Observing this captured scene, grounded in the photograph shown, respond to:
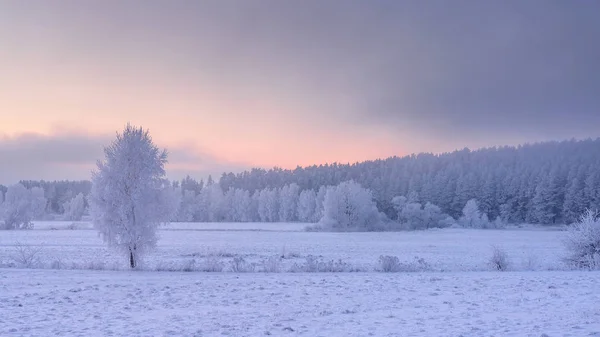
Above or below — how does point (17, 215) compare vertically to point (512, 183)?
below

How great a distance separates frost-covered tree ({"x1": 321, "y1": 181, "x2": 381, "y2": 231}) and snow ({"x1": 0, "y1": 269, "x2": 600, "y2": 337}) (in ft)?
232

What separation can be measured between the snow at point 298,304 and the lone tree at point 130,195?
3575mm

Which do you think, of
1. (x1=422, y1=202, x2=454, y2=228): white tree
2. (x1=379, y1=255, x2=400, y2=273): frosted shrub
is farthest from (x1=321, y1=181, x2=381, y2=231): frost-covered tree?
(x1=379, y1=255, x2=400, y2=273): frosted shrub

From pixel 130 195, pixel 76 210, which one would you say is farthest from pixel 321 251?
pixel 76 210

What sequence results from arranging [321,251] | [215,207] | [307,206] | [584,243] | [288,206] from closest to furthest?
[584,243] → [321,251] → [307,206] → [288,206] → [215,207]

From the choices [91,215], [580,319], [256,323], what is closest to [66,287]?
[91,215]

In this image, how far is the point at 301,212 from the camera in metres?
140

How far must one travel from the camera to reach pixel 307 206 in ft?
458

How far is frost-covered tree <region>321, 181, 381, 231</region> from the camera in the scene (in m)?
97.1

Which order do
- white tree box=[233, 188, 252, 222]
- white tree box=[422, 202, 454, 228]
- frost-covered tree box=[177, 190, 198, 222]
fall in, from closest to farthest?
1. white tree box=[422, 202, 454, 228]
2. frost-covered tree box=[177, 190, 198, 222]
3. white tree box=[233, 188, 252, 222]

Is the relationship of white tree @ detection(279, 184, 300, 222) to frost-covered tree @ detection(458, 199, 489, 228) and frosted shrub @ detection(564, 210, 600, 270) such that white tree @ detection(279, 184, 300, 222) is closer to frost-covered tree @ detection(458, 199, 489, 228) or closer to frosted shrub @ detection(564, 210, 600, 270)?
frost-covered tree @ detection(458, 199, 489, 228)

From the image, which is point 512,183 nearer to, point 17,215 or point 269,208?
point 269,208

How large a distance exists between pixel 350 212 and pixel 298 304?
266 ft

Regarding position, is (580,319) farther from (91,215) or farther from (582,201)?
(582,201)
